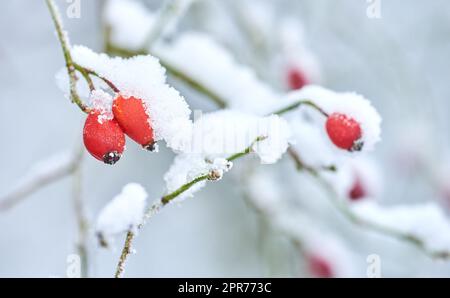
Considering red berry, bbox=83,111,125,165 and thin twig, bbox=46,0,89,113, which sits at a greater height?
thin twig, bbox=46,0,89,113

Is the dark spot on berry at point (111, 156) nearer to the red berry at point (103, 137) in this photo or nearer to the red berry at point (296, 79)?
the red berry at point (103, 137)

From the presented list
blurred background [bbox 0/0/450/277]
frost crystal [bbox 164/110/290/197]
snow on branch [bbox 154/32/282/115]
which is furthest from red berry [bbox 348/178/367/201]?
blurred background [bbox 0/0/450/277]

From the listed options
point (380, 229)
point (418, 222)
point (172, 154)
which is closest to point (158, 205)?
point (380, 229)

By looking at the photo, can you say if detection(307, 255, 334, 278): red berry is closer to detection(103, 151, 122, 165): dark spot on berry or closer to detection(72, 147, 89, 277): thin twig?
detection(72, 147, 89, 277): thin twig

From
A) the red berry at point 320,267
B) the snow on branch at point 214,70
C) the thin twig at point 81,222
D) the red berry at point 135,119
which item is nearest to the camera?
the red berry at point 135,119

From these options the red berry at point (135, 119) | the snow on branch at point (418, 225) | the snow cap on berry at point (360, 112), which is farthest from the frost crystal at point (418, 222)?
the red berry at point (135, 119)

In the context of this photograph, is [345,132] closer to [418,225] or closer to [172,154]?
[418,225]
